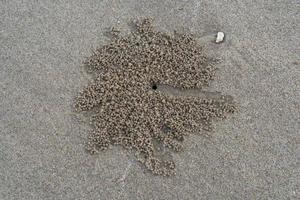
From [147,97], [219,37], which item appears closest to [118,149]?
[147,97]

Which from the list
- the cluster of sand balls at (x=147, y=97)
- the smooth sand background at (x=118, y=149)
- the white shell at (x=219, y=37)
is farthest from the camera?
the white shell at (x=219, y=37)

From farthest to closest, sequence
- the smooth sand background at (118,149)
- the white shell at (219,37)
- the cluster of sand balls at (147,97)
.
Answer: the white shell at (219,37) → the cluster of sand balls at (147,97) → the smooth sand background at (118,149)

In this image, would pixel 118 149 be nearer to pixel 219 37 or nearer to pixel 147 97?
pixel 147 97

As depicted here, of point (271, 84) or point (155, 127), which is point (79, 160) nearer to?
point (155, 127)

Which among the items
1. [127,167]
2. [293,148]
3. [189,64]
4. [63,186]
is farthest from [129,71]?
[293,148]

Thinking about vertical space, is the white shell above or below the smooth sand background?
Result: above

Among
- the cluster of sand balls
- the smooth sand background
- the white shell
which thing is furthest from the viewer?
the white shell

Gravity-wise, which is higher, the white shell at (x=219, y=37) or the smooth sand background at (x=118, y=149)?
the white shell at (x=219, y=37)
